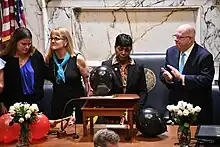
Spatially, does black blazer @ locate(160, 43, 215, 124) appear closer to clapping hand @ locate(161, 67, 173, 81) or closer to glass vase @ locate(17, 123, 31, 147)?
clapping hand @ locate(161, 67, 173, 81)

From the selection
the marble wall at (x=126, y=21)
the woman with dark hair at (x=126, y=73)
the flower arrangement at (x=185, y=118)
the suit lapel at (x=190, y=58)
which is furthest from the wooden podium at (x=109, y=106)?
the marble wall at (x=126, y=21)

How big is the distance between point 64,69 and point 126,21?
166cm

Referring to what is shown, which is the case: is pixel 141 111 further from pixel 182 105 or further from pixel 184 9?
pixel 184 9

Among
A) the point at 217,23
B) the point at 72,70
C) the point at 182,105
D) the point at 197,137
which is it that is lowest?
the point at 197,137

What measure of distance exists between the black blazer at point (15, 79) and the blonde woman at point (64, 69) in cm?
10

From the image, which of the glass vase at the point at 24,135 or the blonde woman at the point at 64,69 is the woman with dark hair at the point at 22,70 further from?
the glass vase at the point at 24,135

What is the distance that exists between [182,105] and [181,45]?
1.14 m

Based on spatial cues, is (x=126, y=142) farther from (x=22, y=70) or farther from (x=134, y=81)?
(x=22, y=70)

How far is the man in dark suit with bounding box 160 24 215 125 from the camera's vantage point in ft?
12.6

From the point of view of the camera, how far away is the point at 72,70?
12.4ft

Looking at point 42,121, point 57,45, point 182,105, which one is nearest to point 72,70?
point 57,45

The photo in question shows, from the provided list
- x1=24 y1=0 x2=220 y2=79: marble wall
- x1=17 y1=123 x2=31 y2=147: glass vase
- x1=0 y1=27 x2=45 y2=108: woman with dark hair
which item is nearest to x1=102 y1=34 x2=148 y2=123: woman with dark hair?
x1=0 y1=27 x2=45 y2=108: woman with dark hair

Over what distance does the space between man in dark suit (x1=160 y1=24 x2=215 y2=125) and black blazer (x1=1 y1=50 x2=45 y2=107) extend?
1055mm

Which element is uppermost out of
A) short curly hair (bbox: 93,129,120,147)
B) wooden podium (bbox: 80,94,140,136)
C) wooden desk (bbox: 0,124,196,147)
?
wooden podium (bbox: 80,94,140,136)
